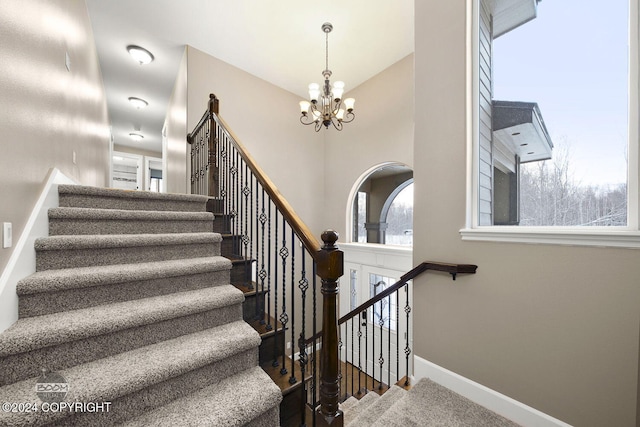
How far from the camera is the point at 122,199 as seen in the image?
2.09 m

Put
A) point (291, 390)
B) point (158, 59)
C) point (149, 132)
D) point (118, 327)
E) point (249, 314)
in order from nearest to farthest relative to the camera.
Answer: point (118, 327) → point (291, 390) → point (249, 314) → point (158, 59) → point (149, 132)

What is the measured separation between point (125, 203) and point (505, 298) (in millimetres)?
2909

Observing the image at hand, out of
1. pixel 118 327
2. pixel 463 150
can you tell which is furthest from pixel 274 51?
pixel 118 327

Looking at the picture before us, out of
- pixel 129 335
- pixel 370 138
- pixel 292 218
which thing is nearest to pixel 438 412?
pixel 292 218

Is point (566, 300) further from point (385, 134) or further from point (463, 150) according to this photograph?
point (385, 134)

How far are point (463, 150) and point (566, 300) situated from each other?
3.54 feet

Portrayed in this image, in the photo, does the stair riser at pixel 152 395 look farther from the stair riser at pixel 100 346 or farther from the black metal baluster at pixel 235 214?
the black metal baluster at pixel 235 214

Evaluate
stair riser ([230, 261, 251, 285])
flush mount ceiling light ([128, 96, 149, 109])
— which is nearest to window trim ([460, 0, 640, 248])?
stair riser ([230, 261, 251, 285])

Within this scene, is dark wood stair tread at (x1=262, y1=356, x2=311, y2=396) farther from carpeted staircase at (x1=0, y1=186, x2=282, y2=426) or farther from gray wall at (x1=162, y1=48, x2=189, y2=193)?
gray wall at (x1=162, y1=48, x2=189, y2=193)

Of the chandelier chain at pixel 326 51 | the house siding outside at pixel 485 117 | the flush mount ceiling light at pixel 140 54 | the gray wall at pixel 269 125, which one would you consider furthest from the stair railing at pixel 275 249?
the chandelier chain at pixel 326 51

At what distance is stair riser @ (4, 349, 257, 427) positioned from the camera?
3.06ft

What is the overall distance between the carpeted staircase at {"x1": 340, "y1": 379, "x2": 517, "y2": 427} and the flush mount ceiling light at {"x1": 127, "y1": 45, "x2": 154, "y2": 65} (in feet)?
17.5

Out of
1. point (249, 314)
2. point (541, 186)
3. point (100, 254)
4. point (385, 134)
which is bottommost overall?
point (249, 314)

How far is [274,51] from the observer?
3779mm
